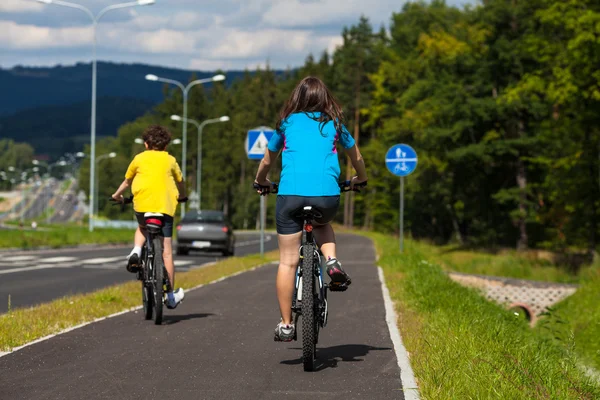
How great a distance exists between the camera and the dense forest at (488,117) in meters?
39.7

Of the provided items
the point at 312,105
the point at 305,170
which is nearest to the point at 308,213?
the point at 305,170

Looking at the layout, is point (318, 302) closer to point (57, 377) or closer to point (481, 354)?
point (481, 354)

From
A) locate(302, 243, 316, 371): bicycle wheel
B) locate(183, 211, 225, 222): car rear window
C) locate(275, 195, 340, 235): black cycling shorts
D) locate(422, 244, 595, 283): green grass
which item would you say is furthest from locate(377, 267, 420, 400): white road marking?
locate(422, 244, 595, 283): green grass

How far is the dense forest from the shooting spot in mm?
→ 39719

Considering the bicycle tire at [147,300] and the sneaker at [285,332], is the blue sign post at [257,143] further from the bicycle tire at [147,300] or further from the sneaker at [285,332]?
the sneaker at [285,332]

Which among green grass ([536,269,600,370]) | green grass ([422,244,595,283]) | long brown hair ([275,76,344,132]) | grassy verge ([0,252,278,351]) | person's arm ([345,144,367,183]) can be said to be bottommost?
green grass ([422,244,595,283])

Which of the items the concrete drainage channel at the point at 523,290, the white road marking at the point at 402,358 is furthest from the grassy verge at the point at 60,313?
the concrete drainage channel at the point at 523,290

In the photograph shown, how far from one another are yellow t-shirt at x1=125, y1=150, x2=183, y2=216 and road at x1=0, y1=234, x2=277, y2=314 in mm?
3126

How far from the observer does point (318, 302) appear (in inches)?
Answer: 288

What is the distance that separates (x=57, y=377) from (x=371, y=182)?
3129 inches

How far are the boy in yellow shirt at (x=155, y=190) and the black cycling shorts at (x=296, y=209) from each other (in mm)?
3353

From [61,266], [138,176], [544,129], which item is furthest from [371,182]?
[138,176]

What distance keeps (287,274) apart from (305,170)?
0.77 metres

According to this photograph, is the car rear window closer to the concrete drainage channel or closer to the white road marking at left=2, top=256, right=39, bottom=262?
the white road marking at left=2, top=256, right=39, bottom=262
